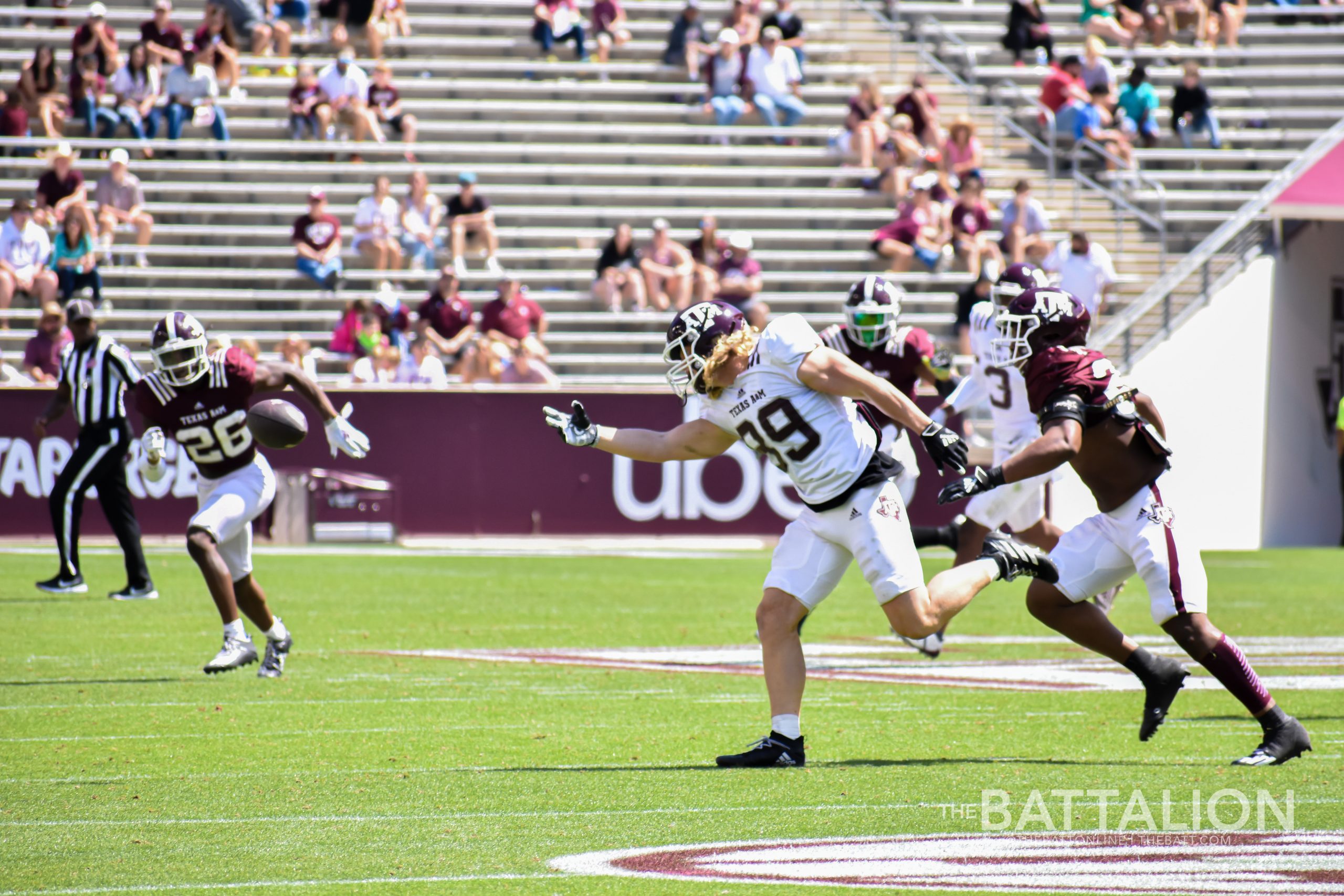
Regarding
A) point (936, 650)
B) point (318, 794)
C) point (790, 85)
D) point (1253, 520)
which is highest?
point (790, 85)

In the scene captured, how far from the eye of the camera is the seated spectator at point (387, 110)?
24.5m

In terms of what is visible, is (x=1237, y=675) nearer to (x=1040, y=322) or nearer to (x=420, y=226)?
(x=1040, y=322)

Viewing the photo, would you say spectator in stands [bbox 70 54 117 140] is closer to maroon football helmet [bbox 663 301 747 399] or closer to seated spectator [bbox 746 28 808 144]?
seated spectator [bbox 746 28 808 144]

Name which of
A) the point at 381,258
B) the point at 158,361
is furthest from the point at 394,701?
the point at 381,258

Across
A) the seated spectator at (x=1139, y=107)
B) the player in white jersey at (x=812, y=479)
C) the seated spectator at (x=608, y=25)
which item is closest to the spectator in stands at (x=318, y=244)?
Answer: the seated spectator at (x=608, y=25)

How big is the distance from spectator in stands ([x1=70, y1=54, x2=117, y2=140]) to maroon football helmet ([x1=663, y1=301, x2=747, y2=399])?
60.5 feet

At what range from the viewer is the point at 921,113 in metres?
25.0

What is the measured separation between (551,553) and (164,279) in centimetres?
722

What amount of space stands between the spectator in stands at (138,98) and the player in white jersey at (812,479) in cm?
1836

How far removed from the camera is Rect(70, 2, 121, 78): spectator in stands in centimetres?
2366

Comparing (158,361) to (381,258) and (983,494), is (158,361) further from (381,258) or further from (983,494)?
(381,258)

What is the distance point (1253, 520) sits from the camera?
72.6 feet

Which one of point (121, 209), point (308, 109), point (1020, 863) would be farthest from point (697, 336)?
point (308, 109)

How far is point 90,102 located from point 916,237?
10.8m
